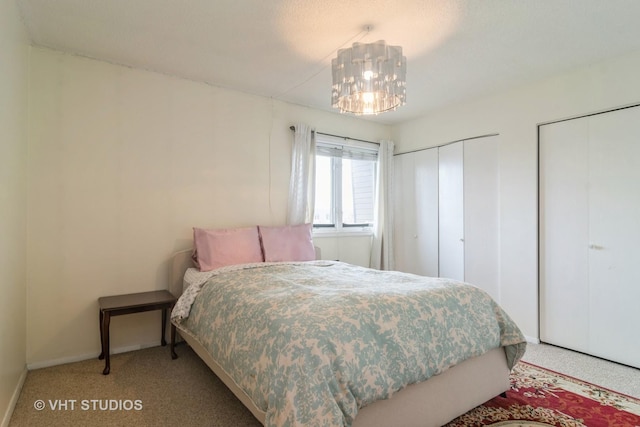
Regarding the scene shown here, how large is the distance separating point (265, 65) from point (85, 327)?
102 inches

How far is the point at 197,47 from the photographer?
2.51 meters

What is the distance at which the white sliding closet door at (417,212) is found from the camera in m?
4.02

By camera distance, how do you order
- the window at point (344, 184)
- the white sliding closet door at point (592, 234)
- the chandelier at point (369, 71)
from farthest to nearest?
the window at point (344, 184) → the white sliding closet door at point (592, 234) → the chandelier at point (369, 71)

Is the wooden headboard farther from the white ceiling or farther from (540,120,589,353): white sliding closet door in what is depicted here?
(540,120,589,353): white sliding closet door

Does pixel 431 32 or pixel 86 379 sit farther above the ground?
pixel 431 32

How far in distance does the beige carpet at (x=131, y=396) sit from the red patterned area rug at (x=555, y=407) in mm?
1335

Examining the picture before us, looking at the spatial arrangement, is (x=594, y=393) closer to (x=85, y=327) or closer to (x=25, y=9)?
(x=85, y=327)

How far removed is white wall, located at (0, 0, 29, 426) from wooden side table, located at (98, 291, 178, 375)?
464 millimetres

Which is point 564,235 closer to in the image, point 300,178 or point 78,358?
point 300,178

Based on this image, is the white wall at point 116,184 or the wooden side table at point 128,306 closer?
the wooden side table at point 128,306

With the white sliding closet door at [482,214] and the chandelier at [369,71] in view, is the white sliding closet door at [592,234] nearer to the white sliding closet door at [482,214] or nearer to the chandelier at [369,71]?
the white sliding closet door at [482,214]

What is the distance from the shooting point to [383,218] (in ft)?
14.1

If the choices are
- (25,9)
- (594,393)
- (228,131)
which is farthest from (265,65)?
(594,393)

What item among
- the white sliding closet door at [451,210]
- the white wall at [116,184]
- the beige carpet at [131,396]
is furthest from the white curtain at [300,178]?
the beige carpet at [131,396]
